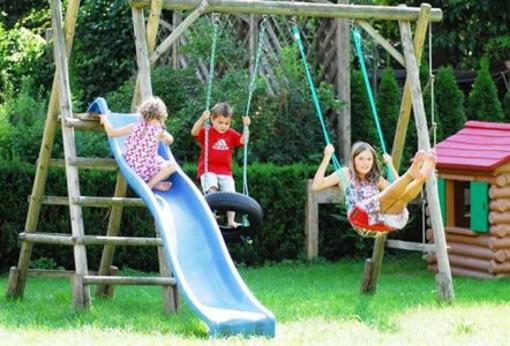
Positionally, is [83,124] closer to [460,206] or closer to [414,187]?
[414,187]

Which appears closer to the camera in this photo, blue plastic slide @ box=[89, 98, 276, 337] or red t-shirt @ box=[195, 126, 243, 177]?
blue plastic slide @ box=[89, 98, 276, 337]

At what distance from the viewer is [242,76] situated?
50.5ft

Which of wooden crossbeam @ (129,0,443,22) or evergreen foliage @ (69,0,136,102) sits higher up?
wooden crossbeam @ (129,0,443,22)

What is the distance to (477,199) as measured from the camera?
1396 centimetres

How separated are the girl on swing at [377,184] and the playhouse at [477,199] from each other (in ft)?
10.2

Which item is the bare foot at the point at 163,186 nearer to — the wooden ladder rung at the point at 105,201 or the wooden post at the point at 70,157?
the wooden ladder rung at the point at 105,201

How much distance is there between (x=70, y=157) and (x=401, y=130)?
3080mm

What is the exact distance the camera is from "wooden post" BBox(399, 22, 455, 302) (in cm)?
1100

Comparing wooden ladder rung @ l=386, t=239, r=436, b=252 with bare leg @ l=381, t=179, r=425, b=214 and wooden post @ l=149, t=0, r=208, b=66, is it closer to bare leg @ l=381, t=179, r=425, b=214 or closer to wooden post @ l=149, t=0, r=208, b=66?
bare leg @ l=381, t=179, r=425, b=214

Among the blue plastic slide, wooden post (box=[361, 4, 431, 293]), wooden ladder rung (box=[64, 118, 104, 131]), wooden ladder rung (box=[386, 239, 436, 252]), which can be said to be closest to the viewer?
the blue plastic slide

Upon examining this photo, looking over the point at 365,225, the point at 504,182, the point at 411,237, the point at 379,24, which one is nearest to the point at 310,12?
the point at 365,225

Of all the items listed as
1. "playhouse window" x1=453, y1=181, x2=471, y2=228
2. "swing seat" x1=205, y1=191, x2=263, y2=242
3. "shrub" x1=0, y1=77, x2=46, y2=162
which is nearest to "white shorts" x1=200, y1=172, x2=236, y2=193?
"swing seat" x1=205, y1=191, x2=263, y2=242

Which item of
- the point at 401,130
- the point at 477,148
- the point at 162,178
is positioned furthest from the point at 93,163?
the point at 477,148

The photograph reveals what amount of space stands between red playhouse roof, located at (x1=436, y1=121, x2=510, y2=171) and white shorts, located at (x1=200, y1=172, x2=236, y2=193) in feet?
10.6
